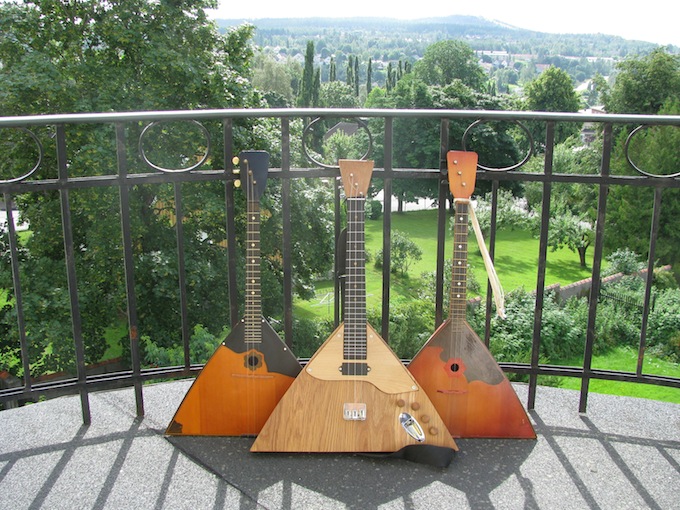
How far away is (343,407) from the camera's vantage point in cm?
227

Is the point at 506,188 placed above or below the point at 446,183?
below

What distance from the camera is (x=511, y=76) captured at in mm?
133250

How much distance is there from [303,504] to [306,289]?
11.9m

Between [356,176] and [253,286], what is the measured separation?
0.51m

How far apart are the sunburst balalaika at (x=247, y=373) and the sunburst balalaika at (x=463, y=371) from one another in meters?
0.49

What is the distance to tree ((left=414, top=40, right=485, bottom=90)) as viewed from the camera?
1565 inches

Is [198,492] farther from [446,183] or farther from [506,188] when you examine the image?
[506,188]

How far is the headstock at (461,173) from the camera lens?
2.30 m

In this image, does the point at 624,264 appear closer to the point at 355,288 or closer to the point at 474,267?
the point at 474,267

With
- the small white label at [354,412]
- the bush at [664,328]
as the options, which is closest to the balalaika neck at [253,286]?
the small white label at [354,412]

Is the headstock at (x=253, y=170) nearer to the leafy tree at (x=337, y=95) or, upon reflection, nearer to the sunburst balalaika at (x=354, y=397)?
the sunburst balalaika at (x=354, y=397)

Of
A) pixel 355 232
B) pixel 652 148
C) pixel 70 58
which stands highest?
pixel 70 58

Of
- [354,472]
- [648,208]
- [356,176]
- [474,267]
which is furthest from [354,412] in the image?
[648,208]

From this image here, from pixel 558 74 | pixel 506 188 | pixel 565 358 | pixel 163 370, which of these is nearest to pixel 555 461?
pixel 163 370
